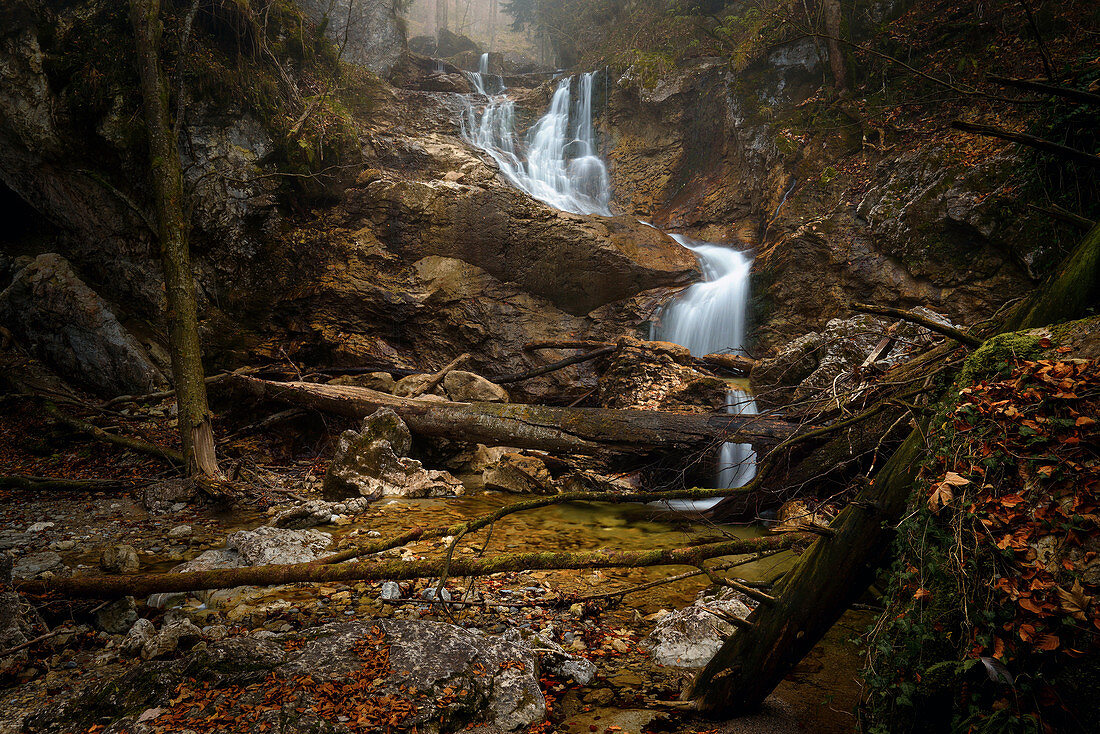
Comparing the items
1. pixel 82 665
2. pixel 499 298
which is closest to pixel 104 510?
pixel 82 665

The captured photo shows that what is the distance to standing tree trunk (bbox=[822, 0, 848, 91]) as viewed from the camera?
10.1m

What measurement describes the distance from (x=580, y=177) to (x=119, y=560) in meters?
15.0

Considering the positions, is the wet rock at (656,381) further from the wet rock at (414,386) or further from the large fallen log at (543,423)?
the wet rock at (414,386)

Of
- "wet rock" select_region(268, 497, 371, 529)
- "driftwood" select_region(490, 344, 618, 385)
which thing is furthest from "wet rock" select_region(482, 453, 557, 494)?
"driftwood" select_region(490, 344, 618, 385)

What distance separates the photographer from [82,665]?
2.55m

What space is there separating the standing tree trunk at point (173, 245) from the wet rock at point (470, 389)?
12.5 ft

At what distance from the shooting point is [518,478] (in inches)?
282

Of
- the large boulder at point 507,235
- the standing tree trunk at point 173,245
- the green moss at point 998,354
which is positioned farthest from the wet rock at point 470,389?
the green moss at point 998,354

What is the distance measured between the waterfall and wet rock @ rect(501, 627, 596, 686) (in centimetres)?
1271

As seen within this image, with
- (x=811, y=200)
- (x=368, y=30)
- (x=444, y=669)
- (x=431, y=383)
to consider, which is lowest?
(x=431, y=383)

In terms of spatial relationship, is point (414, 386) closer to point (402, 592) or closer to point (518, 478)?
point (518, 478)

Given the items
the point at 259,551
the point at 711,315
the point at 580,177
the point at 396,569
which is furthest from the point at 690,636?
the point at 580,177

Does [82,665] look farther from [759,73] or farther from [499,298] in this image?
[759,73]

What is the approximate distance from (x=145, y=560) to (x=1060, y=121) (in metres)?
7.10
